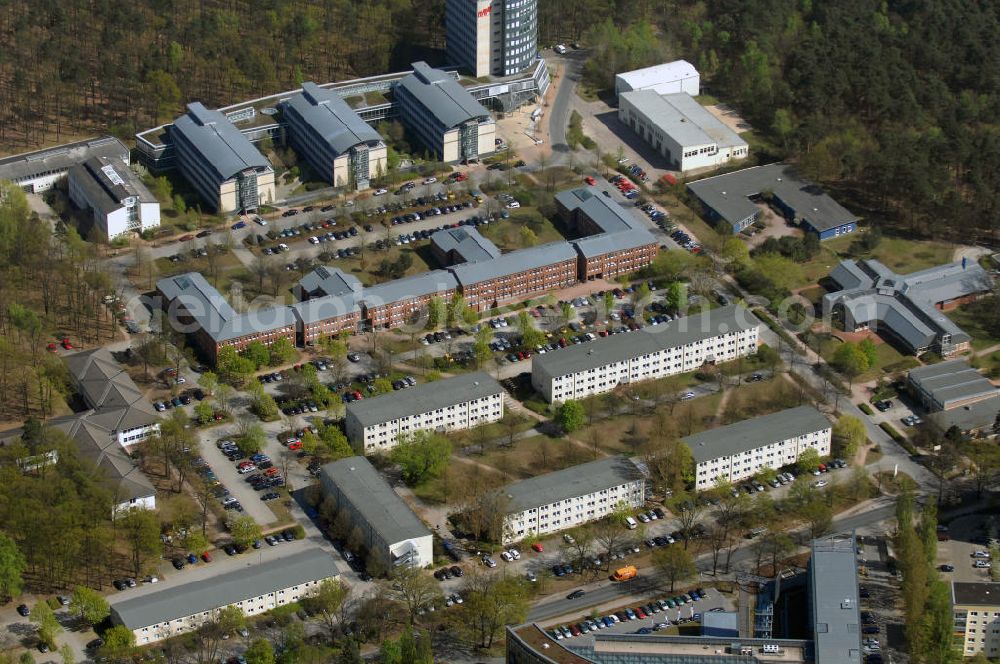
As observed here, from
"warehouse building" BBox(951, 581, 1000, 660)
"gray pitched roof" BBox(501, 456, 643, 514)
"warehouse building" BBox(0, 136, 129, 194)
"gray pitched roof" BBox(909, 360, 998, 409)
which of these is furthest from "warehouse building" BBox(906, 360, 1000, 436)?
"warehouse building" BBox(0, 136, 129, 194)

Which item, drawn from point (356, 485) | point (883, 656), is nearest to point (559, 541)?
point (356, 485)

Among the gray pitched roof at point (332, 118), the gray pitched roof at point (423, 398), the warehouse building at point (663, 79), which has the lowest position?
the gray pitched roof at point (423, 398)

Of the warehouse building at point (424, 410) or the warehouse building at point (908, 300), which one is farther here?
the warehouse building at point (908, 300)

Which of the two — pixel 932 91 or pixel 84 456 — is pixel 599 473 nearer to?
pixel 84 456

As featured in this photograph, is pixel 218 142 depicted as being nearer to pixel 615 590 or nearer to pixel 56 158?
pixel 56 158

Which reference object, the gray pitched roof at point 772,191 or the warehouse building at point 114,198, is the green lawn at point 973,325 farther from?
the warehouse building at point 114,198

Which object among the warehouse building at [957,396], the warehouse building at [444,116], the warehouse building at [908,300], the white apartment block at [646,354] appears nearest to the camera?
the warehouse building at [957,396]

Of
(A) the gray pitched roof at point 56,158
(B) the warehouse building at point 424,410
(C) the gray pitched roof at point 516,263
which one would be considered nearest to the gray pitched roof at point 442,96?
(C) the gray pitched roof at point 516,263
